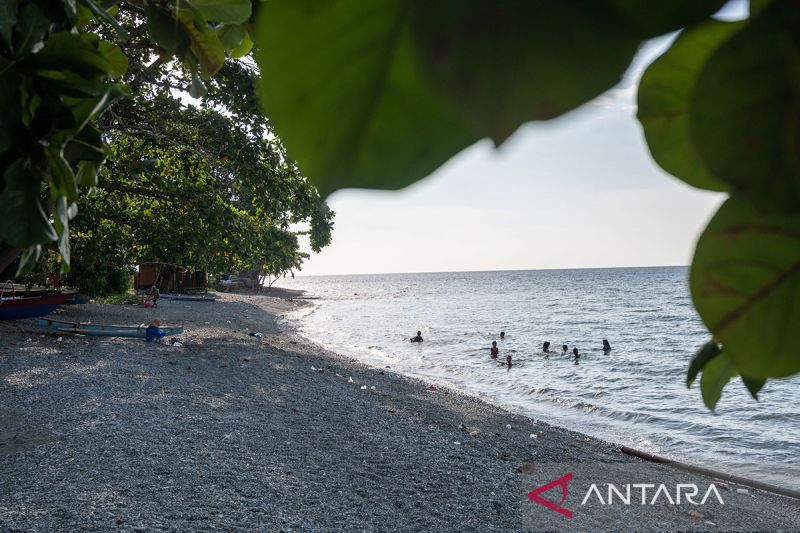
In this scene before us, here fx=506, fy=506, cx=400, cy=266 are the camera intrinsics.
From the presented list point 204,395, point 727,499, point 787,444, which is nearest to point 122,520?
point 204,395

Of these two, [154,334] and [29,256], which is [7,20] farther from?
[154,334]

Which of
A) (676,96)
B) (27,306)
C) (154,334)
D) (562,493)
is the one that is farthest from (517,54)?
(27,306)

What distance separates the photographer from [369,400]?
10.7 metres

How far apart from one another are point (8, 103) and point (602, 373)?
19337mm

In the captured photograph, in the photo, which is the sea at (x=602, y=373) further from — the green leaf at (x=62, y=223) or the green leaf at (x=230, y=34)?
the green leaf at (x=230, y=34)

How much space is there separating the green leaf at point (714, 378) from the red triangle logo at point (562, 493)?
22.8 ft

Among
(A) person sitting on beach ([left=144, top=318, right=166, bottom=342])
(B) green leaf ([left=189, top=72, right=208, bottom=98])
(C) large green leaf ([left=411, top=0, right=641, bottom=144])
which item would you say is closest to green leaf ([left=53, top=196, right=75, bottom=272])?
(B) green leaf ([left=189, top=72, right=208, bottom=98])

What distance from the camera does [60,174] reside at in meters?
0.57

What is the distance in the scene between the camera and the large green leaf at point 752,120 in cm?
15

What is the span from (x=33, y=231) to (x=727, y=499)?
9909 millimetres

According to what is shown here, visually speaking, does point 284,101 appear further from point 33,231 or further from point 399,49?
point 33,231

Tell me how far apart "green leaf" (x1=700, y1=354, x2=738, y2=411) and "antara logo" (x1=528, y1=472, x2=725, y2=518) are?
7023mm

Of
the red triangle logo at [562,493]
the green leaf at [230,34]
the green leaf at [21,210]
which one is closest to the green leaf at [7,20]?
the green leaf at [21,210]

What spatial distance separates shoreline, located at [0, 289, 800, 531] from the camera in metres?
5.20
